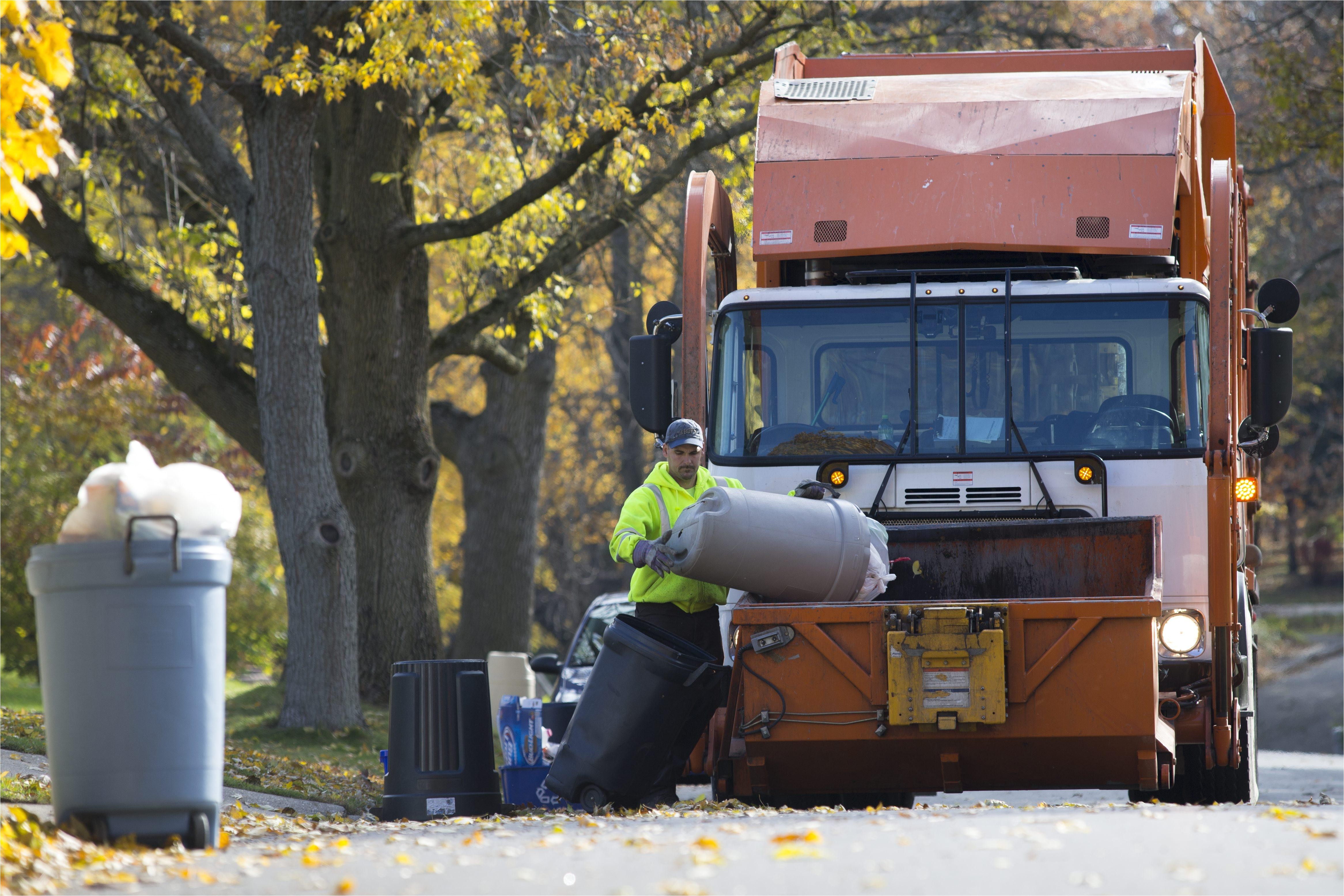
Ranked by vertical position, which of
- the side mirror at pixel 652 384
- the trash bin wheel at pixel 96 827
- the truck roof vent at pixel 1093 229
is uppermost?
the truck roof vent at pixel 1093 229

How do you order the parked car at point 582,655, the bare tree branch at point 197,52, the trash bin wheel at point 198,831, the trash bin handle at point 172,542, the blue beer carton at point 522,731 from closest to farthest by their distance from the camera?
1. the trash bin handle at point 172,542
2. the trash bin wheel at point 198,831
3. the blue beer carton at point 522,731
4. the parked car at point 582,655
5. the bare tree branch at point 197,52

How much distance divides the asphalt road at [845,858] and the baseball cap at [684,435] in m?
2.05

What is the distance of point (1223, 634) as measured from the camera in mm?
7645

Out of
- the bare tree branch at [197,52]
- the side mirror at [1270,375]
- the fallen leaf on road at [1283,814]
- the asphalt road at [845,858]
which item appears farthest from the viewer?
the bare tree branch at [197,52]

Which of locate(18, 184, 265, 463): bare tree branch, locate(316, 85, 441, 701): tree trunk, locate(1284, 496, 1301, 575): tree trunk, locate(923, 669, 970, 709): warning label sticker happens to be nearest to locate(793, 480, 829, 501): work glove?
locate(923, 669, 970, 709): warning label sticker

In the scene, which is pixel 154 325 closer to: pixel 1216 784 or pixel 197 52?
pixel 197 52

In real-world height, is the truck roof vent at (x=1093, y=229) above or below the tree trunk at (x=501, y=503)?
above

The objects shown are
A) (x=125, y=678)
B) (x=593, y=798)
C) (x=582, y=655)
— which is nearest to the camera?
(x=125, y=678)

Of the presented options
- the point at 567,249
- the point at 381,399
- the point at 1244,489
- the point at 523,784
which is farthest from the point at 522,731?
the point at 567,249

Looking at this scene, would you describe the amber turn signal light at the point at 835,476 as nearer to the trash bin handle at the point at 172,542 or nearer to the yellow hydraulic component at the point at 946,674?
the yellow hydraulic component at the point at 946,674

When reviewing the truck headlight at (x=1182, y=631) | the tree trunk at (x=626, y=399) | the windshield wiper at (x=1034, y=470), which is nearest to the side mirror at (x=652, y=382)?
the windshield wiper at (x=1034, y=470)

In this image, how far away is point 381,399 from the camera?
574 inches

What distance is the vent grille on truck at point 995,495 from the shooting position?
794 centimetres

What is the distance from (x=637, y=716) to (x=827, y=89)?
3994 millimetres
